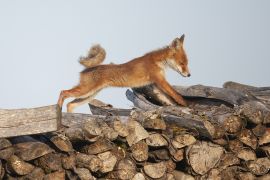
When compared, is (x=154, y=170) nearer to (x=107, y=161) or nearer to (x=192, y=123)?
(x=107, y=161)

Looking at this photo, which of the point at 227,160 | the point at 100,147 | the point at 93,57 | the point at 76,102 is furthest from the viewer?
the point at 93,57

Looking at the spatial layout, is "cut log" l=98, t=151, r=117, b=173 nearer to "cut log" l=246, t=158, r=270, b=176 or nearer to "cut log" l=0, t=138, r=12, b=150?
"cut log" l=0, t=138, r=12, b=150

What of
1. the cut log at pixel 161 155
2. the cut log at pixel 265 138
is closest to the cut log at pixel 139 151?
the cut log at pixel 161 155

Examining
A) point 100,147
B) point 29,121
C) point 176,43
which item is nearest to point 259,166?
point 100,147

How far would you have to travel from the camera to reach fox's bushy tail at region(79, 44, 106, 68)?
970cm

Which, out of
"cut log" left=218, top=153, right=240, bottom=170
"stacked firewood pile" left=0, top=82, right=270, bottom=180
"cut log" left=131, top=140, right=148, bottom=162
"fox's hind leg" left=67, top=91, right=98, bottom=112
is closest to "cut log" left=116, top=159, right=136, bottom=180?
"stacked firewood pile" left=0, top=82, right=270, bottom=180

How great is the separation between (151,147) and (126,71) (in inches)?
120

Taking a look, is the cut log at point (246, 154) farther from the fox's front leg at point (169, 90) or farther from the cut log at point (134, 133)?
the fox's front leg at point (169, 90)

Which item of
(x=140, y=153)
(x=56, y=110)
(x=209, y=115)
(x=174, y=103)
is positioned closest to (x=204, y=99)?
(x=174, y=103)

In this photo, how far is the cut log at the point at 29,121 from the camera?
5.93 meters

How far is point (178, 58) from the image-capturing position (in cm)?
982

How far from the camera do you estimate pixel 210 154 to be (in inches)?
267

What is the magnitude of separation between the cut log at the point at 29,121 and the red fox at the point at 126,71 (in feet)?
10.3

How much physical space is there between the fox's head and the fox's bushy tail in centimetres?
138
